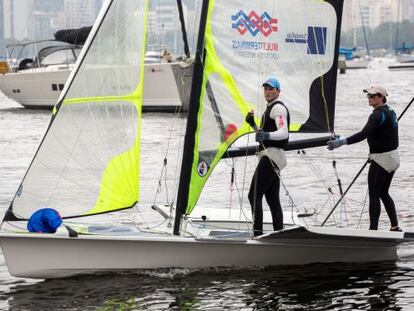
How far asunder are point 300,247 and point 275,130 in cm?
151

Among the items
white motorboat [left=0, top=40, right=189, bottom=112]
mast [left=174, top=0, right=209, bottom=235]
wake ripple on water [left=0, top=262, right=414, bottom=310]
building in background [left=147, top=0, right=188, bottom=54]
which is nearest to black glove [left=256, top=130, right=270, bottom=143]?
mast [left=174, top=0, right=209, bottom=235]

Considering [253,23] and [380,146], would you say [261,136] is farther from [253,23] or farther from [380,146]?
[380,146]

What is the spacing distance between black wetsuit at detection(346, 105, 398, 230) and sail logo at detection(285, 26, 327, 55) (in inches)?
46.2

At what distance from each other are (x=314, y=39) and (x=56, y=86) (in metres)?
35.9

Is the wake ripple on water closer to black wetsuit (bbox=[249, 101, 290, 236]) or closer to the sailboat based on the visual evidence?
the sailboat

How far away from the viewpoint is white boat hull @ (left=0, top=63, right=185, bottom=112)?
4525 centimetres

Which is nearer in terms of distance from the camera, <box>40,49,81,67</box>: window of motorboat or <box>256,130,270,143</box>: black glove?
<box>256,130,270,143</box>: black glove

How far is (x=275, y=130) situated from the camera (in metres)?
12.4

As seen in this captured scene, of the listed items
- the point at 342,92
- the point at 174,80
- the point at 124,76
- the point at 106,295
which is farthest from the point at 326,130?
the point at 342,92

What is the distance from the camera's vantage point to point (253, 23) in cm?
1270

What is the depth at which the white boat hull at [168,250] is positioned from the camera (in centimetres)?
1192

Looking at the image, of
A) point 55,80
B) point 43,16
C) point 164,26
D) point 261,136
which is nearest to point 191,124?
point 261,136

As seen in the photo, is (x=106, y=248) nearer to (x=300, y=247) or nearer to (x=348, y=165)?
(x=300, y=247)

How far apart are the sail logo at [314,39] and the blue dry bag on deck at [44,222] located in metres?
3.78
